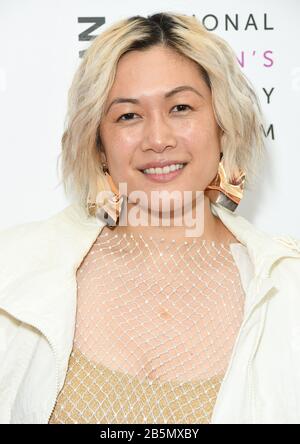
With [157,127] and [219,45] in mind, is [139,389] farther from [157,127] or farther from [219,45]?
[219,45]

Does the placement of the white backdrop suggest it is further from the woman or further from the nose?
the nose

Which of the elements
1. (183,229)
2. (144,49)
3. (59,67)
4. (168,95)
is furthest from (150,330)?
(59,67)

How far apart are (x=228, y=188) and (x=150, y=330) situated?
0.41 metres

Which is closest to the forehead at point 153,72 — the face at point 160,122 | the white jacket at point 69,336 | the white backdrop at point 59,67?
the face at point 160,122

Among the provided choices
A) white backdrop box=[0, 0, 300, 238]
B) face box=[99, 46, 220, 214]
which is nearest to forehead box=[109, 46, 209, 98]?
face box=[99, 46, 220, 214]

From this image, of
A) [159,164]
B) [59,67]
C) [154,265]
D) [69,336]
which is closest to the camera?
[69,336]

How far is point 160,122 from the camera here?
5.21 feet

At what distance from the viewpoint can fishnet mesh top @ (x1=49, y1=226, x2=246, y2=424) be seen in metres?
1.47

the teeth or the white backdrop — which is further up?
the white backdrop

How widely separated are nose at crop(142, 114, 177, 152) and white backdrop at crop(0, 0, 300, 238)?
397 mm

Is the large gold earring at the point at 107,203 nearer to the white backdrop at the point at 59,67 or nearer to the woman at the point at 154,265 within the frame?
the woman at the point at 154,265

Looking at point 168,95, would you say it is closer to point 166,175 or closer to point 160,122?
point 160,122

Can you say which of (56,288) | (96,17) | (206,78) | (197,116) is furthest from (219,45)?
(56,288)

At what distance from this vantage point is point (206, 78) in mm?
1658
